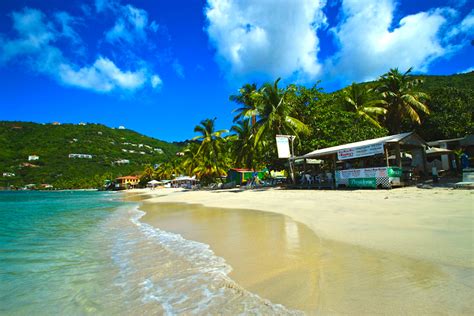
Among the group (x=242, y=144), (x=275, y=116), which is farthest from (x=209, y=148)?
(x=275, y=116)

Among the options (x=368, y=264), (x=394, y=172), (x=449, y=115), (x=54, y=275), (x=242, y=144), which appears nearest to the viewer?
(x=368, y=264)

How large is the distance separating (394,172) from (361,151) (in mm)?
1989

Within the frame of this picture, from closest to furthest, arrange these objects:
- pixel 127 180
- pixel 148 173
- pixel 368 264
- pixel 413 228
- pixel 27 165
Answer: pixel 368 264, pixel 413 228, pixel 148 173, pixel 127 180, pixel 27 165

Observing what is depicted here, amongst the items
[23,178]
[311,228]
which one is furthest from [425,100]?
[23,178]

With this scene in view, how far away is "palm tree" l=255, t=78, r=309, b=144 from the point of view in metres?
22.5

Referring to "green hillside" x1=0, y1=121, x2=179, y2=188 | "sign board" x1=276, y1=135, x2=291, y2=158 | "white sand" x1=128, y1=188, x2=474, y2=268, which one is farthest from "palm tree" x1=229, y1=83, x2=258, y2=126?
"green hillside" x1=0, y1=121, x2=179, y2=188

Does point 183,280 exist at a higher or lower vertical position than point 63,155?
lower

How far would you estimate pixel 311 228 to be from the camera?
626cm

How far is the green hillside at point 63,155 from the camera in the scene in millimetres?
96125

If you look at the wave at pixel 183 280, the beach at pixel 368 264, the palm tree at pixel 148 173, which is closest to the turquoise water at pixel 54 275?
the wave at pixel 183 280

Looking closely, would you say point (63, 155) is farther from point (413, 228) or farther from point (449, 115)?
point (413, 228)

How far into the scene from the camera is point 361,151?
15.2m

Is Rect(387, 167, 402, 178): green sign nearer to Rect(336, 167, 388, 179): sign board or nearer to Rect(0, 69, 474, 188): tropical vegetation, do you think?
Rect(336, 167, 388, 179): sign board

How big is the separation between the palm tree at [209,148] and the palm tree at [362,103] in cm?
1514
